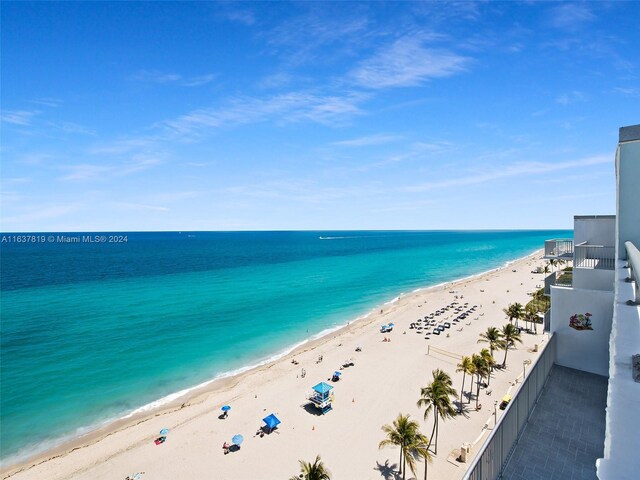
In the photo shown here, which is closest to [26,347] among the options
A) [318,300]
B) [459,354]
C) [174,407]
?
[174,407]

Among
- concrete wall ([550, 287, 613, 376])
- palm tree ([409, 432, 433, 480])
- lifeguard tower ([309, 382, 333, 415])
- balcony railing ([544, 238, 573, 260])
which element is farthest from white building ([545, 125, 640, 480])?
lifeguard tower ([309, 382, 333, 415])

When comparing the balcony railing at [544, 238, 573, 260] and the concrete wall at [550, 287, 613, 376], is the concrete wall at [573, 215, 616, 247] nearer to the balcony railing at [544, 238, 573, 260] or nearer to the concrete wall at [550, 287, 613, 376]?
the balcony railing at [544, 238, 573, 260]

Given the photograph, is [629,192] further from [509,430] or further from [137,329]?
[137,329]

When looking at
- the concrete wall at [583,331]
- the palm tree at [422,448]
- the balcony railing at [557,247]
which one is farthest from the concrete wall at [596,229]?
the palm tree at [422,448]

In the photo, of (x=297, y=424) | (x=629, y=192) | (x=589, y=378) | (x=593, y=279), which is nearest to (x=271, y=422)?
(x=297, y=424)

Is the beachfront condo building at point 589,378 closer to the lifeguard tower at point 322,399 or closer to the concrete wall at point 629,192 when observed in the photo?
the concrete wall at point 629,192

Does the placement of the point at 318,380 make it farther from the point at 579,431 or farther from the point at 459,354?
the point at 579,431
